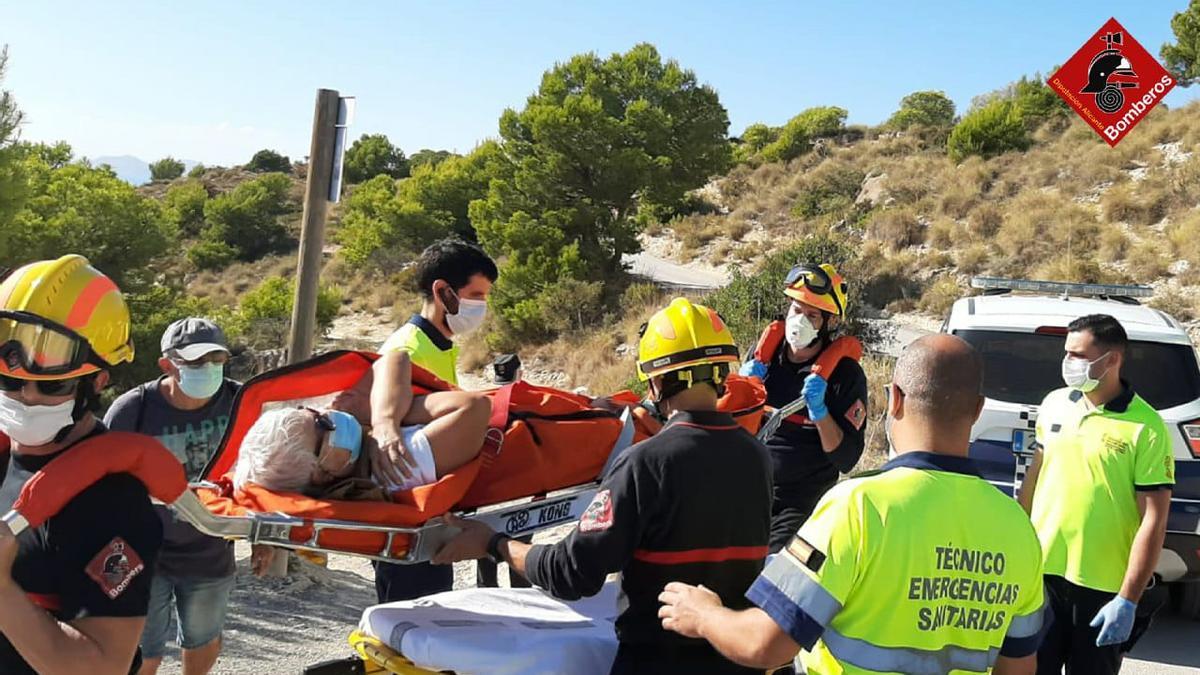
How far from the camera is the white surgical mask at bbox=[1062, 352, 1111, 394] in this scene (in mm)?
3451

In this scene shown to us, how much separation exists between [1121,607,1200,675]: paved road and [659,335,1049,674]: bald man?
155 inches

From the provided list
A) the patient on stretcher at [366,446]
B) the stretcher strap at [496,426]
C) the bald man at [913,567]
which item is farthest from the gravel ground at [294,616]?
the bald man at [913,567]

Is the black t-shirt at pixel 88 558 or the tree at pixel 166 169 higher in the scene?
the tree at pixel 166 169

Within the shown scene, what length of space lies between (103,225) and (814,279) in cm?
1632

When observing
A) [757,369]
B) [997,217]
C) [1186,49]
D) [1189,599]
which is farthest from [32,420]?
[1186,49]

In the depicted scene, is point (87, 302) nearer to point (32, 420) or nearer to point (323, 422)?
point (32, 420)

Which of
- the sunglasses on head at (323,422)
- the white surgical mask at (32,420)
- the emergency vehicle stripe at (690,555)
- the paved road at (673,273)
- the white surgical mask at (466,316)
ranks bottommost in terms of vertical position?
the emergency vehicle stripe at (690,555)

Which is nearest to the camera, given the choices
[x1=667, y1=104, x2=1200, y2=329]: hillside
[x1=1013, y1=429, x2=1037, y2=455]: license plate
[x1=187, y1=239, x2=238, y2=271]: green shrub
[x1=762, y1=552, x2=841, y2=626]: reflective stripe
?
[x1=762, y1=552, x2=841, y2=626]: reflective stripe

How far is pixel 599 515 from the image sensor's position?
7.39 ft

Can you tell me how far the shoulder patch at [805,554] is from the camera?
180 centimetres

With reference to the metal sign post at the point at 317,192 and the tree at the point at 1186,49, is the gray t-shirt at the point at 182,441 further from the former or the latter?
the tree at the point at 1186,49

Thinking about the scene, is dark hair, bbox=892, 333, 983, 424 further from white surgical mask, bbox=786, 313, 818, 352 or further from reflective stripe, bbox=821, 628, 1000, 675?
white surgical mask, bbox=786, 313, 818, 352

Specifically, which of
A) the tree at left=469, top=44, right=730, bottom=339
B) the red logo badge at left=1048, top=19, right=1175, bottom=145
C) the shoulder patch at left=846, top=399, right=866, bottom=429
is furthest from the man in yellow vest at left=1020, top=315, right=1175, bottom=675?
the red logo badge at left=1048, top=19, right=1175, bottom=145

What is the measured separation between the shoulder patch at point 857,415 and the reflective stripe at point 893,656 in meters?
2.14
